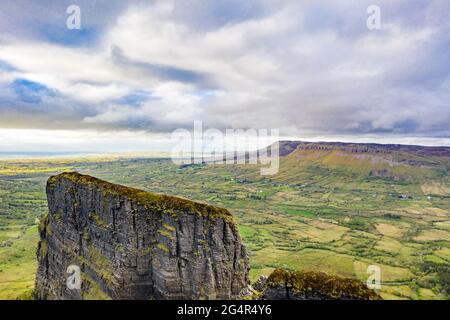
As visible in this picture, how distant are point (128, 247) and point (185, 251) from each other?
6.19 m

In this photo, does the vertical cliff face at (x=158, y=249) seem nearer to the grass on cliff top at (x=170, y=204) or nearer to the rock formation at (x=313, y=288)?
the grass on cliff top at (x=170, y=204)

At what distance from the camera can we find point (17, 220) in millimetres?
180750

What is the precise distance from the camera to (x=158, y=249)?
103ft

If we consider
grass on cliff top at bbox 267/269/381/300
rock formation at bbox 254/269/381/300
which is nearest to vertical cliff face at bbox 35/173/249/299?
rock formation at bbox 254/269/381/300

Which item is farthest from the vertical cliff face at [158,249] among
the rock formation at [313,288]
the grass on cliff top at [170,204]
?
the rock formation at [313,288]

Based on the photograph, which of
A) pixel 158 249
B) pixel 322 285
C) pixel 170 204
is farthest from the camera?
pixel 170 204

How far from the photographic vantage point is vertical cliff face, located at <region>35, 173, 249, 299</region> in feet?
101

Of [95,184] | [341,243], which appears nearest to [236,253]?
[95,184]

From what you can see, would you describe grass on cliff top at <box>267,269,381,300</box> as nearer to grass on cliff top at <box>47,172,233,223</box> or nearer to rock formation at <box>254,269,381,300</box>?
rock formation at <box>254,269,381,300</box>

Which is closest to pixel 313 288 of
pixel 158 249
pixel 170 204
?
pixel 158 249

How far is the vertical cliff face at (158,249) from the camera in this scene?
3066 cm

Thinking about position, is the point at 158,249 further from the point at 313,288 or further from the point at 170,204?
the point at 313,288

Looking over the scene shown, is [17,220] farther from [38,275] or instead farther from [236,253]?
[236,253]
